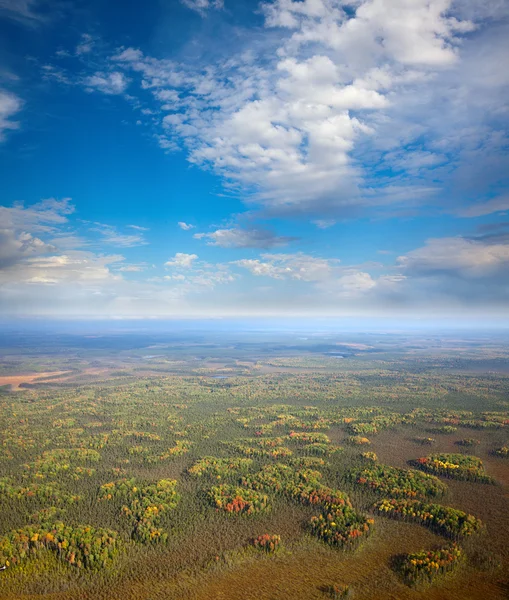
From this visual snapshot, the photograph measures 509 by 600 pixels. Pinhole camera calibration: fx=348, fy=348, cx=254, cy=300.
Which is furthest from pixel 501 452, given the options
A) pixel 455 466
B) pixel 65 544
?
pixel 65 544

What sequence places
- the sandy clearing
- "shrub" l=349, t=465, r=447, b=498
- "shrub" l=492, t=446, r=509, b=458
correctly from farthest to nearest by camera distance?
the sandy clearing, "shrub" l=492, t=446, r=509, b=458, "shrub" l=349, t=465, r=447, b=498

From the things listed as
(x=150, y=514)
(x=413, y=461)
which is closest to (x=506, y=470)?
(x=413, y=461)

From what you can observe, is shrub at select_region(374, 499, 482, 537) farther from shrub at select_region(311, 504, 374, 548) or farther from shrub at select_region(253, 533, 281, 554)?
shrub at select_region(253, 533, 281, 554)

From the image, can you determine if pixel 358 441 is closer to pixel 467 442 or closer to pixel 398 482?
pixel 398 482

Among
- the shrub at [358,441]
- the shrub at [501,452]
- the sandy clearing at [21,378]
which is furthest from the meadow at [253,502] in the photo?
the sandy clearing at [21,378]

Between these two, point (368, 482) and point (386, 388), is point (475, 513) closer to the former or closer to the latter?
point (368, 482)

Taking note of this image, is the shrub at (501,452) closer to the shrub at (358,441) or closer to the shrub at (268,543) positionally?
the shrub at (358,441)

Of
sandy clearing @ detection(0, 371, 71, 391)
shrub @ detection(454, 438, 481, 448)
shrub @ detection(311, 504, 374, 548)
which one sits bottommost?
sandy clearing @ detection(0, 371, 71, 391)

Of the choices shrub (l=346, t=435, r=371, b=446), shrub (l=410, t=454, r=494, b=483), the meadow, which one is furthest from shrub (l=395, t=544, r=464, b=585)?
shrub (l=346, t=435, r=371, b=446)
